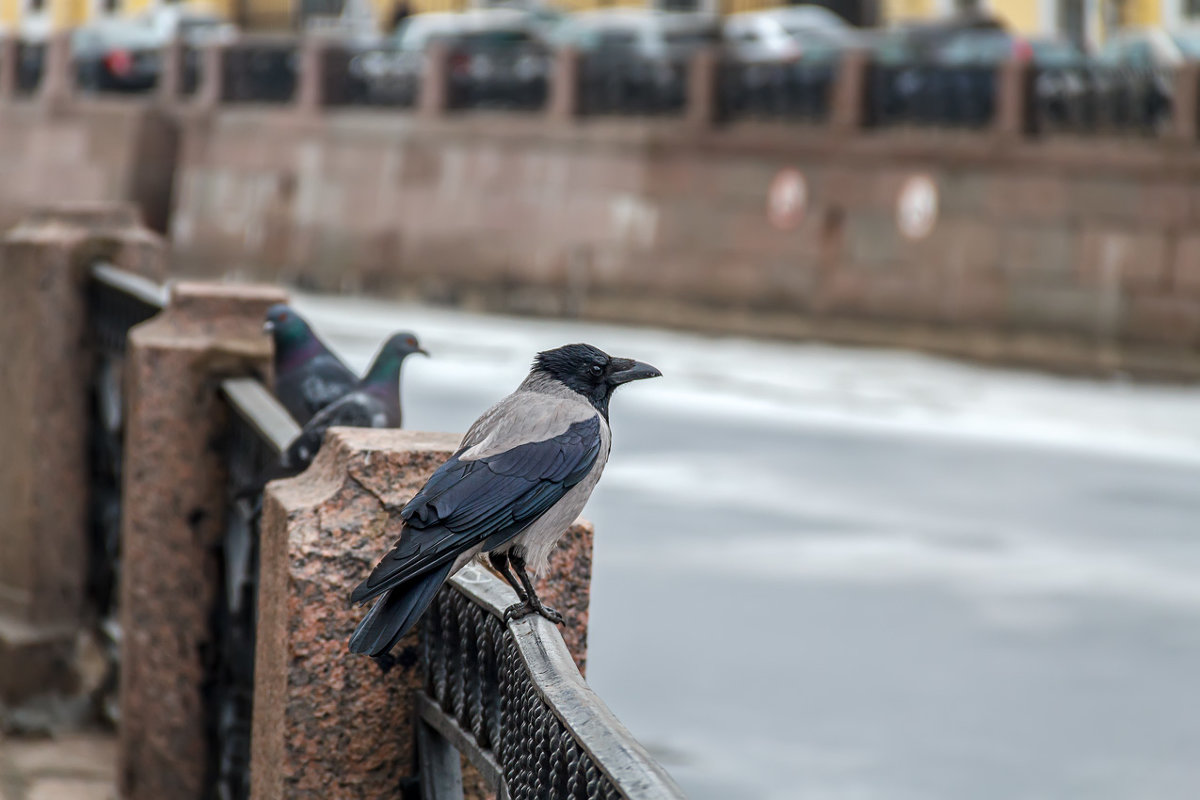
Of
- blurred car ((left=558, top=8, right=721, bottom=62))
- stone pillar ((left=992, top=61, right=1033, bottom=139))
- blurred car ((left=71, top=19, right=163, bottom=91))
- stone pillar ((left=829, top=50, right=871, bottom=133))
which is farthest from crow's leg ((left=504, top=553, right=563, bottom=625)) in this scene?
blurred car ((left=71, top=19, right=163, bottom=91))

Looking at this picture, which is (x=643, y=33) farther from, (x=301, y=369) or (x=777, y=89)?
(x=301, y=369)

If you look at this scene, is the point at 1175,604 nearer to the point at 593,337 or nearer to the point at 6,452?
the point at 6,452

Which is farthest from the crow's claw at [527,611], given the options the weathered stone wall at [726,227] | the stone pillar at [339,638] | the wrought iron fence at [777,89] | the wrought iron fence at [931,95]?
the wrought iron fence at [777,89]

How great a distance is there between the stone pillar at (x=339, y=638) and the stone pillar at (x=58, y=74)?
87.4 feet

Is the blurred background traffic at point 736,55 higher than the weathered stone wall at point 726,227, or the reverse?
the blurred background traffic at point 736,55

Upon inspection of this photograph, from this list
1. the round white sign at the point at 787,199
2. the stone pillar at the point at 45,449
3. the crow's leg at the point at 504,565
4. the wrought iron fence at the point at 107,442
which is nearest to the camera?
the crow's leg at the point at 504,565

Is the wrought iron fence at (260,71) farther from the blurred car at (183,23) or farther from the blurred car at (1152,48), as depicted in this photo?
the blurred car at (1152,48)

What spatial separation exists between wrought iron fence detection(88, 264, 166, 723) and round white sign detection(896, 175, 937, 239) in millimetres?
14349

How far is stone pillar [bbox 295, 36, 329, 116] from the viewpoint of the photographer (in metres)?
23.7

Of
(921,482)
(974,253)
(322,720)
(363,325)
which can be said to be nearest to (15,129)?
(363,325)

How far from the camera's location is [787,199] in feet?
65.0

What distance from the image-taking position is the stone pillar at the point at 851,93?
63.2ft

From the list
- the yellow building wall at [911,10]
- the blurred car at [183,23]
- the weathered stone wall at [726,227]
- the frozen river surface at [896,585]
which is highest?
the yellow building wall at [911,10]

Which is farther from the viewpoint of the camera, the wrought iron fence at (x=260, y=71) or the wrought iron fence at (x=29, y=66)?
the wrought iron fence at (x=29, y=66)
